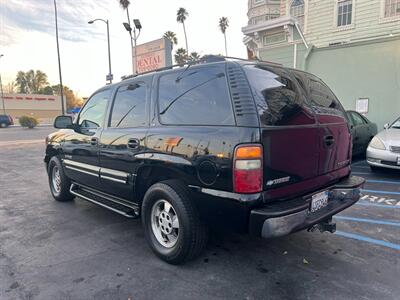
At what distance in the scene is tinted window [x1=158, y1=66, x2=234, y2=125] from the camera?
2.76m

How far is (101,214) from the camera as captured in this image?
189 inches

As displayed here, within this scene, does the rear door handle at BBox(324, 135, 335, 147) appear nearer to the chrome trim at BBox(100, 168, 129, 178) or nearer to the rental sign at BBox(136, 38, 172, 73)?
the chrome trim at BBox(100, 168, 129, 178)

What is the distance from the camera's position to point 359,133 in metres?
8.52

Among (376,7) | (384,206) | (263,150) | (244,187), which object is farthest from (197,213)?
(376,7)

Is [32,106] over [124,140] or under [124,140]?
→ over

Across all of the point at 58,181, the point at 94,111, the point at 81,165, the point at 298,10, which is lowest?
the point at 58,181

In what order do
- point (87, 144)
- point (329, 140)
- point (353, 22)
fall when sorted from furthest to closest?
point (353, 22) → point (87, 144) → point (329, 140)

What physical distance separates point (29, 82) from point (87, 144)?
9550cm

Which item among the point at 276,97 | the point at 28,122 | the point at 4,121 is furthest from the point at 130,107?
the point at 4,121

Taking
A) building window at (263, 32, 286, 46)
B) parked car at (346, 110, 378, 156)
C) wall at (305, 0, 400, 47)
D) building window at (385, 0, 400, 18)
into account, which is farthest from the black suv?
building window at (385, 0, 400, 18)

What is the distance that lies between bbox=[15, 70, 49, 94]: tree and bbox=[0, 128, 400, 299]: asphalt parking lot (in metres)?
93.7

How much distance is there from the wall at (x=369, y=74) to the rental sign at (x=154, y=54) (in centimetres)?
715

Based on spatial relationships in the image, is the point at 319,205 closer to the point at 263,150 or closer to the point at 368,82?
the point at 263,150

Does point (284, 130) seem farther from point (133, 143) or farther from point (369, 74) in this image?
point (369, 74)
